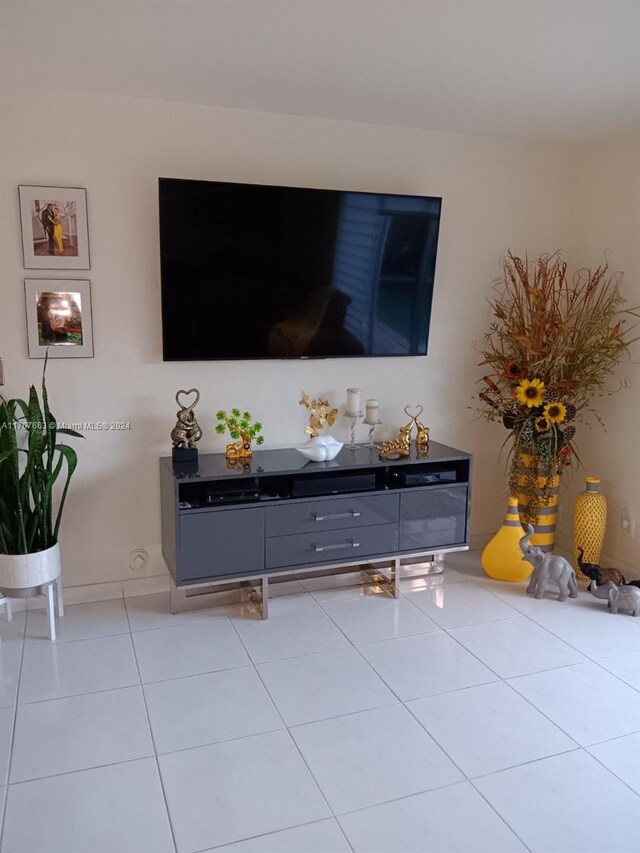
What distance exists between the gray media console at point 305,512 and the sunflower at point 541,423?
449 millimetres

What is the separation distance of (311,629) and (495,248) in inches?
92.5

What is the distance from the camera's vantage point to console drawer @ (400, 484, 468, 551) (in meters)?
3.41

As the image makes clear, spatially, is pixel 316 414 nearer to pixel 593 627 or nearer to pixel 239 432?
pixel 239 432

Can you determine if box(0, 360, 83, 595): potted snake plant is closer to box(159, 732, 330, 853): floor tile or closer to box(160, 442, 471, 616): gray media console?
box(160, 442, 471, 616): gray media console

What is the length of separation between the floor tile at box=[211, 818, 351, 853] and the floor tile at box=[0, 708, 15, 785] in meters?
0.76

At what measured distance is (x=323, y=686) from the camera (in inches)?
102

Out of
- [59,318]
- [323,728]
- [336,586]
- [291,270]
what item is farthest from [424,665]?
[59,318]

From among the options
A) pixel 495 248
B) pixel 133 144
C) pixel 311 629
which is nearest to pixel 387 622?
pixel 311 629

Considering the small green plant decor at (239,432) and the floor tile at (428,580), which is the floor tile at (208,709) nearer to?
the small green plant decor at (239,432)

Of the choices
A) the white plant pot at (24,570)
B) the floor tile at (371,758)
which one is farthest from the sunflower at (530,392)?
the white plant pot at (24,570)

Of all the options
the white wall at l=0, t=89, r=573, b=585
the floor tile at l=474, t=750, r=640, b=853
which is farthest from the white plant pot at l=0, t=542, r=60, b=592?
the floor tile at l=474, t=750, r=640, b=853

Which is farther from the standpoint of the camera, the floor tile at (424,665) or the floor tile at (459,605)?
the floor tile at (459,605)

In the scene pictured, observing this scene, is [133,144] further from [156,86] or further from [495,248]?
[495,248]

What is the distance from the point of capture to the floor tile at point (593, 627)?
2.94 metres
